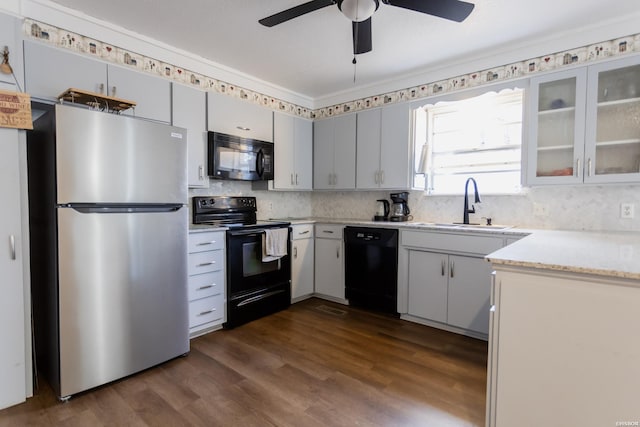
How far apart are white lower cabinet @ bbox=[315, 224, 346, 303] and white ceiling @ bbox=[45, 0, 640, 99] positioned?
5.66 feet

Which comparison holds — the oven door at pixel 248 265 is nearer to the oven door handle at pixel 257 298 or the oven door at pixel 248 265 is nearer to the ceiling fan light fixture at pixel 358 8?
the oven door handle at pixel 257 298

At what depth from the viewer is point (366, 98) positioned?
144 inches

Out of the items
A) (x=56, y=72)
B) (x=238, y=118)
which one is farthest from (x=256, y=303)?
(x=56, y=72)

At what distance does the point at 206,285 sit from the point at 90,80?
1.75 m

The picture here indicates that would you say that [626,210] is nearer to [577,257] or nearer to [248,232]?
[577,257]

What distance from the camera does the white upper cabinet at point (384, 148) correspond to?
326 cm

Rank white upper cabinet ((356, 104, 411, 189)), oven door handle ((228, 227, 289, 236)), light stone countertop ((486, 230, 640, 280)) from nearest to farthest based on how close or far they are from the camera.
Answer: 1. light stone countertop ((486, 230, 640, 280))
2. oven door handle ((228, 227, 289, 236))
3. white upper cabinet ((356, 104, 411, 189))

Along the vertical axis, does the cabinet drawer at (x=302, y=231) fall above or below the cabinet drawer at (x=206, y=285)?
above

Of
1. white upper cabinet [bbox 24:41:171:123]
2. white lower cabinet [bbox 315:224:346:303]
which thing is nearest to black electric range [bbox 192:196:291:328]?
white lower cabinet [bbox 315:224:346:303]

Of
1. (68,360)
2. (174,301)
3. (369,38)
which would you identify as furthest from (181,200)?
(369,38)

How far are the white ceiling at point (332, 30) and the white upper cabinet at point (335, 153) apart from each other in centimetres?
70

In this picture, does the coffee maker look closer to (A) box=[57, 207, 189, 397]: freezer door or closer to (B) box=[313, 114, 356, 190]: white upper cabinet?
(B) box=[313, 114, 356, 190]: white upper cabinet

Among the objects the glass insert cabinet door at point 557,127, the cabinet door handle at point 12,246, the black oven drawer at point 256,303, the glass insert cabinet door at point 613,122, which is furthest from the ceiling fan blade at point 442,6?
the black oven drawer at point 256,303

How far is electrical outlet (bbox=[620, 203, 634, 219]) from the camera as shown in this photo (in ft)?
7.64
